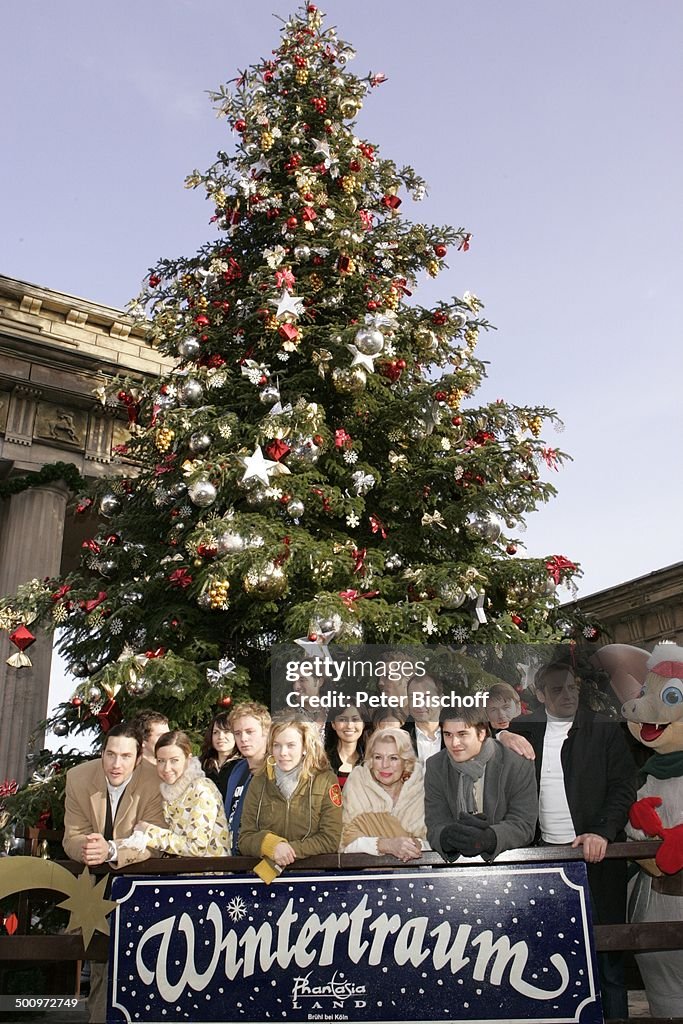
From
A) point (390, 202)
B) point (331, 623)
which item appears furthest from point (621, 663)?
point (390, 202)

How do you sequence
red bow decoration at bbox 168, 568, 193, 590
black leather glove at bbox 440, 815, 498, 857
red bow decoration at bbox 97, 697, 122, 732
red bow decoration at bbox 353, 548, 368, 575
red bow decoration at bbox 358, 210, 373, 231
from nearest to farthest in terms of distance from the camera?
A: black leather glove at bbox 440, 815, 498, 857 < red bow decoration at bbox 97, 697, 122, 732 < red bow decoration at bbox 353, 548, 368, 575 < red bow decoration at bbox 168, 568, 193, 590 < red bow decoration at bbox 358, 210, 373, 231

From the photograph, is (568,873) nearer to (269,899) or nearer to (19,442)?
(269,899)

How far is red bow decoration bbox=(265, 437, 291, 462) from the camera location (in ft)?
26.0

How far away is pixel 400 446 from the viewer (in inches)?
354

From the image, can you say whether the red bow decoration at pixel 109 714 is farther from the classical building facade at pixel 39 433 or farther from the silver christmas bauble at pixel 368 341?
the classical building facade at pixel 39 433

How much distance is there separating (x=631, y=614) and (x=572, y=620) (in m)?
11.5

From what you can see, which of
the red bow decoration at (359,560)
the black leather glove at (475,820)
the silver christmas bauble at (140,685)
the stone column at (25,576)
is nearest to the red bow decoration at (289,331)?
the red bow decoration at (359,560)

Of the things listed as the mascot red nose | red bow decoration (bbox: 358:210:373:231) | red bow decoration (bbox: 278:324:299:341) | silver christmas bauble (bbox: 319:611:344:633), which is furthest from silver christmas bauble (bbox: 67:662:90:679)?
red bow decoration (bbox: 358:210:373:231)

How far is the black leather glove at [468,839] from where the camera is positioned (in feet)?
16.1

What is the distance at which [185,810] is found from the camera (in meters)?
5.42

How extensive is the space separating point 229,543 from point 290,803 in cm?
256

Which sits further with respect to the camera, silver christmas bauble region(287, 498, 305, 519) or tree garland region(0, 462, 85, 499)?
tree garland region(0, 462, 85, 499)

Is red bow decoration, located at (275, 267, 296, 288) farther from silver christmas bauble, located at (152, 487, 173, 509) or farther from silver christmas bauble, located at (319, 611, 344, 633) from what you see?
silver christmas bauble, located at (319, 611, 344, 633)

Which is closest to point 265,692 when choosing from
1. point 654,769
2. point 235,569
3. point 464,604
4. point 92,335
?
point 235,569
